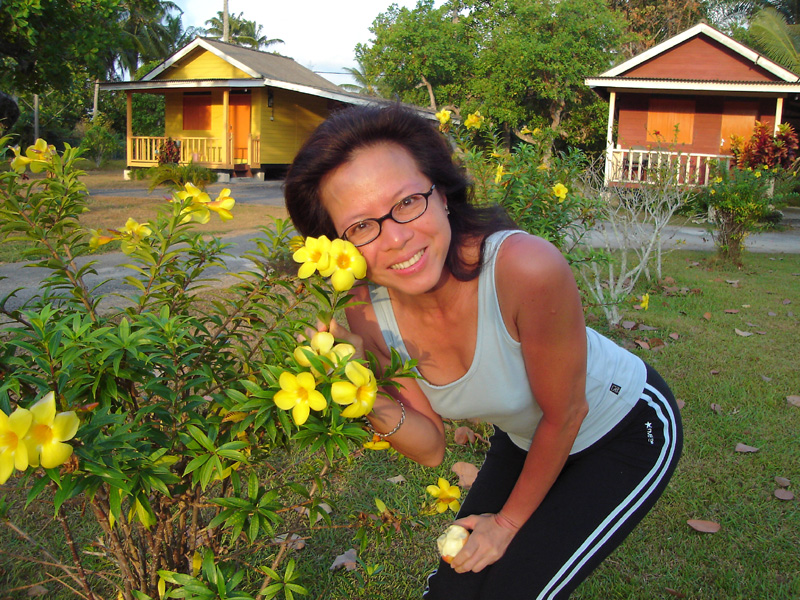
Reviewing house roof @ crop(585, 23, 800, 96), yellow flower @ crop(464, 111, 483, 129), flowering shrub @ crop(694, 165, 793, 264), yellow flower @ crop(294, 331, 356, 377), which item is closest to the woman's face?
yellow flower @ crop(294, 331, 356, 377)

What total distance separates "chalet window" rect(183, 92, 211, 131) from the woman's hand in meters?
22.6

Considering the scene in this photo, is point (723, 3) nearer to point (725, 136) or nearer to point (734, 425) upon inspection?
point (725, 136)

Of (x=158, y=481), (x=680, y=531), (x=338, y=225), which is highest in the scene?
(x=338, y=225)

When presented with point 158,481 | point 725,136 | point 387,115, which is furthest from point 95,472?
point 725,136

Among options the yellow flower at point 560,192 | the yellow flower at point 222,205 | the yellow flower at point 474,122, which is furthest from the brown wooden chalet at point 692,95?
the yellow flower at point 222,205

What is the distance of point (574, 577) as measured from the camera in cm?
169

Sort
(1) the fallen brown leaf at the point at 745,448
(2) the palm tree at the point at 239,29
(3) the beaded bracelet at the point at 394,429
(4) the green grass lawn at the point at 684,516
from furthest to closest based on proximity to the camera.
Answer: (2) the palm tree at the point at 239,29 → (1) the fallen brown leaf at the point at 745,448 → (4) the green grass lawn at the point at 684,516 → (3) the beaded bracelet at the point at 394,429

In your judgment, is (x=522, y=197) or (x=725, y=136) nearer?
(x=522, y=197)

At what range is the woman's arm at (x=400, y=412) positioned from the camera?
1.75 m

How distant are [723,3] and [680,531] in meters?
35.9

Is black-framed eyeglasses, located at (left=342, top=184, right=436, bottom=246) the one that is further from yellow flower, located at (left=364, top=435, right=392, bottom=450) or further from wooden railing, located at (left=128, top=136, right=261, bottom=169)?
wooden railing, located at (left=128, top=136, right=261, bottom=169)

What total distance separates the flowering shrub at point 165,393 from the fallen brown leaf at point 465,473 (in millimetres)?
1374

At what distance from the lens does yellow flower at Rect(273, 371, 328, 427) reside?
1.06 meters

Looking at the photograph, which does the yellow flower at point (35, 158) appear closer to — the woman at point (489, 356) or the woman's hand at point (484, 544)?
the woman at point (489, 356)
